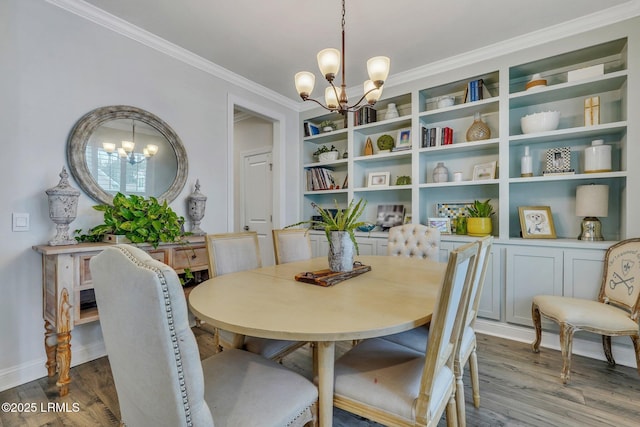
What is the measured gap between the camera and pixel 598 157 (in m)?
2.36

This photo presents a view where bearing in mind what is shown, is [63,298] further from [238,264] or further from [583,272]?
[583,272]

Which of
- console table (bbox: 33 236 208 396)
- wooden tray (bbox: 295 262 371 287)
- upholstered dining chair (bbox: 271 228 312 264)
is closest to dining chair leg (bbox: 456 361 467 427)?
wooden tray (bbox: 295 262 371 287)

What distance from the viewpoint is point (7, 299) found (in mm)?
1905

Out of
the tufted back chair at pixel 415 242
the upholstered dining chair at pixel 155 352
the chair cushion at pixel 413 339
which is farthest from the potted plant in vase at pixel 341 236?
the tufted back chair at pixel 415 242

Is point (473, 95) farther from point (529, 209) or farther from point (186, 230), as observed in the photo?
point (186, 230)

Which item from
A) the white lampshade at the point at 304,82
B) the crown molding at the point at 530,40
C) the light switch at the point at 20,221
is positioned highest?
the crown molding at the point at 530,40

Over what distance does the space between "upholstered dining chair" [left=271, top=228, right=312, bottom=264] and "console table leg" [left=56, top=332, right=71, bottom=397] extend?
1397 millimetres

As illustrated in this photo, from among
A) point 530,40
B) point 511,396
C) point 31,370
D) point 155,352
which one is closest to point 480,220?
point 511,396

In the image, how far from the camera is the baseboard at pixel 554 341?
217cm

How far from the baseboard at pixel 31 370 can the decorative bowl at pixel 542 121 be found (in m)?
4.07

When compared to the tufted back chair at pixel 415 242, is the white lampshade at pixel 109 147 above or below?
above

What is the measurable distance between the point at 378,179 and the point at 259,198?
1.81 meters

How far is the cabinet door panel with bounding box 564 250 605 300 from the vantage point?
7.34 ft

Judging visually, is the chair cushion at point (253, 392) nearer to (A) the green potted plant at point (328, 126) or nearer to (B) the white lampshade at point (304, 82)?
(B) the white lampshade at point (304, 82)
